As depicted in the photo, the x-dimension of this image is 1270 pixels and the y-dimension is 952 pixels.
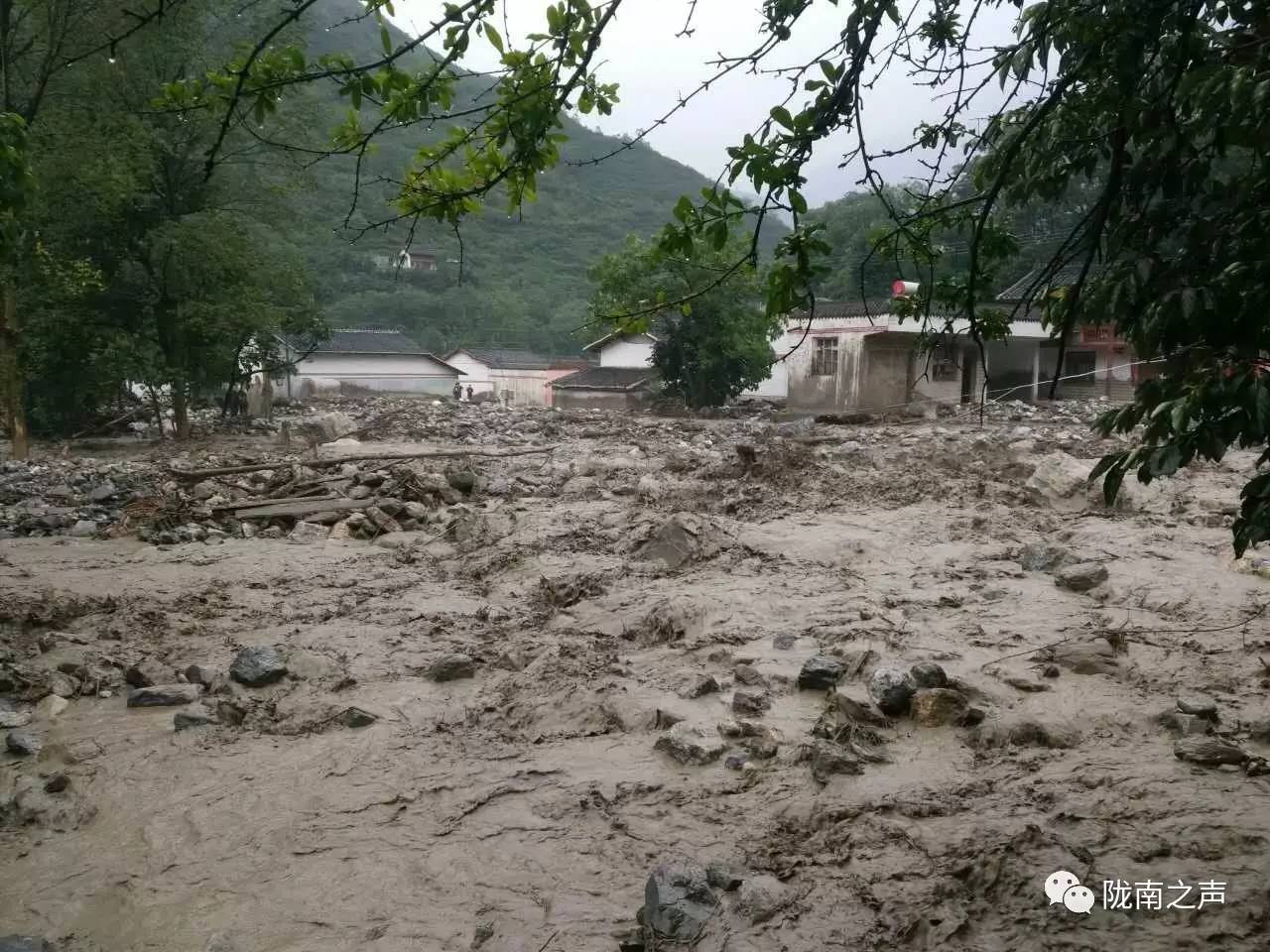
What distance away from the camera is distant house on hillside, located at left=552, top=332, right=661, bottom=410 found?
2938cm

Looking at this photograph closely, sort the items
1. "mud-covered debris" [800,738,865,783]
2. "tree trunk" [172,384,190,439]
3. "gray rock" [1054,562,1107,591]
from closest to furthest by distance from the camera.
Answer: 1. "mud-covered debris" [800,738,865,783]
2. "gray rock" [1054,562,1107,591]
3. "tree trunk" [172,384,190,439]

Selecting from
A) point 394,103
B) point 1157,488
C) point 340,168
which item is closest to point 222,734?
point 394,103

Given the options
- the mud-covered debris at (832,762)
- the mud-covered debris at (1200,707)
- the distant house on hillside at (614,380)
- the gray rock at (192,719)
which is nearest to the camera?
the mud-covered debris at (832,762)

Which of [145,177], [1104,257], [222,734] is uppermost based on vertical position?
[145,177]

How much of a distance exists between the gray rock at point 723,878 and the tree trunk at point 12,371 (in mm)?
13841

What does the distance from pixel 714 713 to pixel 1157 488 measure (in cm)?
621

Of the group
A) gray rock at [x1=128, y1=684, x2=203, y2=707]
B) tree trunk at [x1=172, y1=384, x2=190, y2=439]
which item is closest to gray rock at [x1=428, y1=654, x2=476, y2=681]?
gray rock at [x1=128, y1=684, x2=203, y2=707]

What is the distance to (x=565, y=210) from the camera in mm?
67312

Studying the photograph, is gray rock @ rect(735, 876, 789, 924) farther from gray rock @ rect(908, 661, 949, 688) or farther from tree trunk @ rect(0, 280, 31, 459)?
tree trunk @ rect(0, 280, 31, 459)

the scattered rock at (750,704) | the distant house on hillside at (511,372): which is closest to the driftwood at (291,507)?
the scattered rock at (750,704)

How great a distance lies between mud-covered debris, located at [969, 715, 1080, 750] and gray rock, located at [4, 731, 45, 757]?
443cm

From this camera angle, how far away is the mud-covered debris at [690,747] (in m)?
4.21

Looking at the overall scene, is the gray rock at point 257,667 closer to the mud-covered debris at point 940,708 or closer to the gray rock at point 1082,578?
the mud-covered debris at point 940,708

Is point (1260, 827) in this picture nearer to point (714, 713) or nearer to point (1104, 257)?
point (1104, 257)
